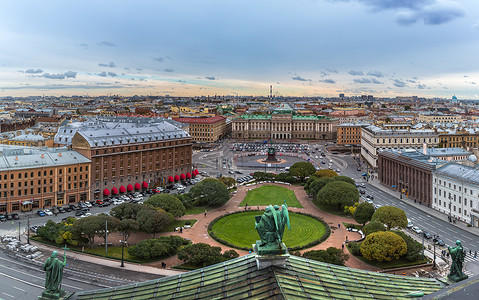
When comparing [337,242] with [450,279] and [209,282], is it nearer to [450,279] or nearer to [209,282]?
[450,279]

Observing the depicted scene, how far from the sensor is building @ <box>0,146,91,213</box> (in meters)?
93.2

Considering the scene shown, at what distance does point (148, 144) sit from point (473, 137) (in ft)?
A: 432

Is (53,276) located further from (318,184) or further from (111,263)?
(318,184)

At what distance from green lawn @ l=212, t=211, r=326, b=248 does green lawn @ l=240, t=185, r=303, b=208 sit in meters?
8.88

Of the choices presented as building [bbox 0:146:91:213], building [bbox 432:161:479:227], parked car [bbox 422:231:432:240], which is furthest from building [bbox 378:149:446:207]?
building [bbox 0:146:91:213]

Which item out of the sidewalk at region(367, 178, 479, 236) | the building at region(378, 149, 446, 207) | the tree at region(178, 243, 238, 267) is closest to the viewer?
the tree at region(178, 243, 238, 267)

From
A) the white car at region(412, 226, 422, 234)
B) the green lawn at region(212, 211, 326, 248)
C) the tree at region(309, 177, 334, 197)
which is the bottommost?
the green lawn at region(212, 211, 326, 248)

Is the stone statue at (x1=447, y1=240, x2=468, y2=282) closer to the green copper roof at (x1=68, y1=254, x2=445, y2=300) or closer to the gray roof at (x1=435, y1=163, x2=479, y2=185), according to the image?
the green copper roof at (x1=68, y1=254, x2=445, y2=300)

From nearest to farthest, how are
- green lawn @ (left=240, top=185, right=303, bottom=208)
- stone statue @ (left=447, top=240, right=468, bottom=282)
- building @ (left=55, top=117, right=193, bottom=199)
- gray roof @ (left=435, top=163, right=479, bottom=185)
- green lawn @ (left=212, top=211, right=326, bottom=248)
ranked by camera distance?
stone statue @ (left=447, top=240, right=468, bottom=282)
green lawn @ (left=212, top=211, right=326, bottom=248)
gray roof @ (left=435, top=163, right=479, bottom=185)
green lawn @ (left=240, top=185, right=303, bottom=208)
building @ (left=55, top=117, right=193, bottom=199)

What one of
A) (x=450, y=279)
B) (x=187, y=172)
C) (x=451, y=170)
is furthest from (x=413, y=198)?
(x=450, y=279)

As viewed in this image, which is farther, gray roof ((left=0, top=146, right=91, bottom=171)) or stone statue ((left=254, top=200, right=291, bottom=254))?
gray roof ((left=0, top=146, right=91, bottom=171))

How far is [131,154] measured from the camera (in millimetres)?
116750

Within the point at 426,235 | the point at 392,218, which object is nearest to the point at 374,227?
the point at 392,218

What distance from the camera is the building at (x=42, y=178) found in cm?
9319
